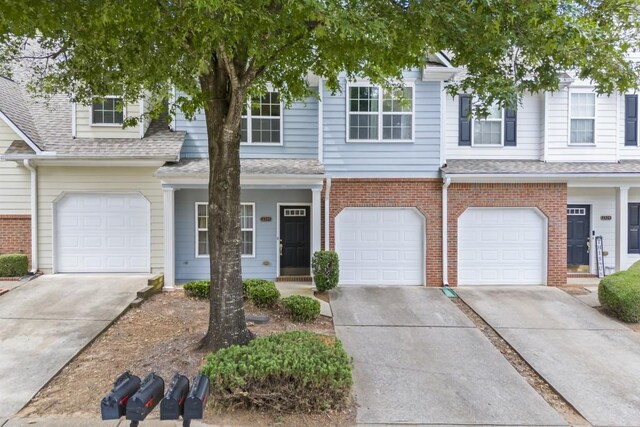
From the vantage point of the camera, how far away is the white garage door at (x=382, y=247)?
34.0 ft

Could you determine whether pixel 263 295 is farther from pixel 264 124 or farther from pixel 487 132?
pixel 487 132

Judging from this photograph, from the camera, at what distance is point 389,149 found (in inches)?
404

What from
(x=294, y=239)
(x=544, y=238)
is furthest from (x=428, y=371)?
(x=544, y=238)

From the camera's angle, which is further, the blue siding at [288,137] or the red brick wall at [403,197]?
the blue siding at [288,137]

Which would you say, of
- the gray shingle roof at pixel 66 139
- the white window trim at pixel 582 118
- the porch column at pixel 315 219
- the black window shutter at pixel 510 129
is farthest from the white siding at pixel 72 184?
the white window trim at pixel 582 118

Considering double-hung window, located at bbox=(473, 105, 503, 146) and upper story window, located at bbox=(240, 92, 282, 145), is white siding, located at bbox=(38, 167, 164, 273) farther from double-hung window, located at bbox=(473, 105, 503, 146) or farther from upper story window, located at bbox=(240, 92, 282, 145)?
double-hung window, located at bbox=(473, 105, 503, 146)

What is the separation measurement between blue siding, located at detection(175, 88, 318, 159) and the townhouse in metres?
0.03

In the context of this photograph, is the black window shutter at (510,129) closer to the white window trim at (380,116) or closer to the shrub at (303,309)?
the white window trim at (380,116)

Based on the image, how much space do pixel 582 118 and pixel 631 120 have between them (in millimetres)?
1713

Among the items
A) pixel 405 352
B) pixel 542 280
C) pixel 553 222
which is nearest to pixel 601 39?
pixel 405 352

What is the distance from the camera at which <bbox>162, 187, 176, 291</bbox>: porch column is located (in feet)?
31.2

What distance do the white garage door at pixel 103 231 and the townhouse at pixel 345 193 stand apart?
3cm

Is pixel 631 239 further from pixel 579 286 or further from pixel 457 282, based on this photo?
pixel 457 282

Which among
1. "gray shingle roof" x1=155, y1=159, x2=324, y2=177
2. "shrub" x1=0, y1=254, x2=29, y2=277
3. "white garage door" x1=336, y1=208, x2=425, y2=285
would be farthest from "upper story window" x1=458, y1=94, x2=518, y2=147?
"shrub" x1=0, y1=254, x2=29, y2=277
